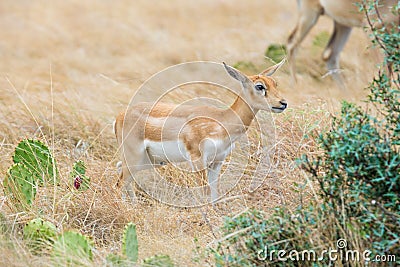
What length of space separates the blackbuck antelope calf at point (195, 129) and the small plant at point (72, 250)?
0.87 m

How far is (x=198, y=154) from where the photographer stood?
13.0ft

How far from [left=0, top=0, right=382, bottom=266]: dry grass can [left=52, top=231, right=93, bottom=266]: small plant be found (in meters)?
0.13

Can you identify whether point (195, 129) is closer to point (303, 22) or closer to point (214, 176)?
point (214, 176)

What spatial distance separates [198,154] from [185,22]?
6936mm

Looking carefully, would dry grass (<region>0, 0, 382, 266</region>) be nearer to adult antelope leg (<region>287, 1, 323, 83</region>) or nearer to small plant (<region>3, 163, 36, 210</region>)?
small plant (<region>3, 163, 36, 210</region>)

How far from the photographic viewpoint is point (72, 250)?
10.8ft

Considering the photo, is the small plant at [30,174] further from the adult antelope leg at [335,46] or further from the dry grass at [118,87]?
the adult antelope leg at [335,46]

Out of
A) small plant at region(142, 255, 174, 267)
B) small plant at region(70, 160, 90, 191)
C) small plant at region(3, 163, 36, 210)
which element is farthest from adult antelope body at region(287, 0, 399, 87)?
small plant at region(142, 255, 174, 267)

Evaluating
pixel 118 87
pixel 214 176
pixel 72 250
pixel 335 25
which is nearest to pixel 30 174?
pixel 72 250

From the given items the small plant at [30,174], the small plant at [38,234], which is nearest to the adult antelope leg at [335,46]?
the small plant at [30,174]

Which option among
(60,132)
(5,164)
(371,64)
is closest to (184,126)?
(5,164)

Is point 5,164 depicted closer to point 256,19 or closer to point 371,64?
point 371,64

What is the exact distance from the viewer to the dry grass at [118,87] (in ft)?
12.8

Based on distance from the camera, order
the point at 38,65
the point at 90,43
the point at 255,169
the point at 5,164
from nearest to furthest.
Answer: the point at 255,169
the point at 5,164
the point at 38,65
the point at 90,43
